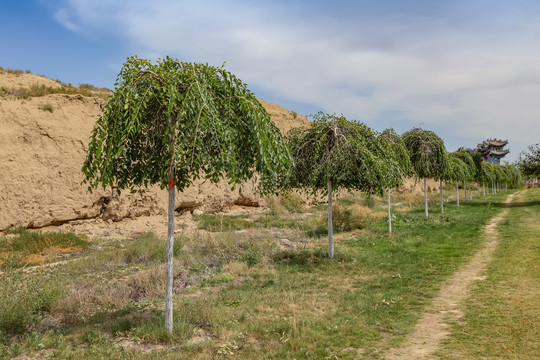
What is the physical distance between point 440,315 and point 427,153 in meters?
15.6

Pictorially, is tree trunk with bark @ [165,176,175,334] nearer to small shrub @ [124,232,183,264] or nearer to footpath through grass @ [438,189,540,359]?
footpath through grass @ [438,189,540,359]

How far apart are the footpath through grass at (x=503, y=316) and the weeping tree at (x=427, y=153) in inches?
392

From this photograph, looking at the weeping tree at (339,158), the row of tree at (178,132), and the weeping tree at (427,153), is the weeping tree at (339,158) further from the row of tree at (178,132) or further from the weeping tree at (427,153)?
the weeping tree at (427,153)

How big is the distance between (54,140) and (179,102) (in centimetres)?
1603

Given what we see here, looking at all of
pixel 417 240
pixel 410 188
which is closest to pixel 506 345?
pixel 417 240

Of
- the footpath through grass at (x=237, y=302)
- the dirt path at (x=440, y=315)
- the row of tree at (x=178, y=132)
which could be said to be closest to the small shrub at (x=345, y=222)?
the footpath through grass at (x=237, y=302)

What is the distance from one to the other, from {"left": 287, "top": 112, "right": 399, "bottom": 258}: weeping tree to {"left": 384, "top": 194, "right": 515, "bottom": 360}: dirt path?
286 centimetres

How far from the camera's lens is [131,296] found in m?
8.08

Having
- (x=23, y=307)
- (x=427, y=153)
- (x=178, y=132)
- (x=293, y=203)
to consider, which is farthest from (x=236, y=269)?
(x=293, y=203)

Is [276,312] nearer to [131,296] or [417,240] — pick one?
[131,296]

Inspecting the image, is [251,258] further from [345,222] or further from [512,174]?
[512,174]

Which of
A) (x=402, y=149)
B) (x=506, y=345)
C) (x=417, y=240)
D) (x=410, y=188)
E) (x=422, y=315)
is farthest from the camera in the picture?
(x=410, y=188)

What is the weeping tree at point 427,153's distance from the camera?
67.9 feet

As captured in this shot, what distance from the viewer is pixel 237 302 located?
7363mm
